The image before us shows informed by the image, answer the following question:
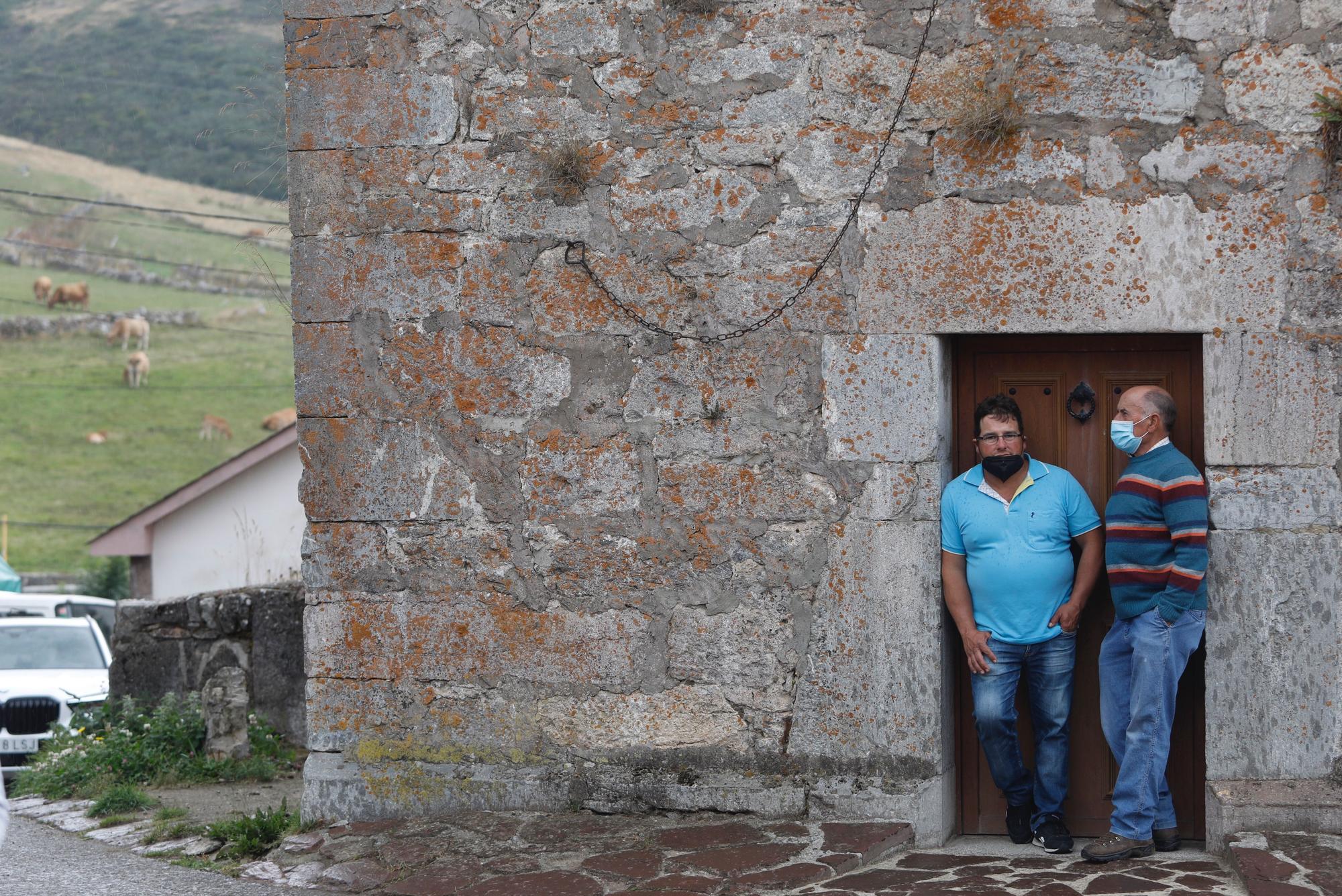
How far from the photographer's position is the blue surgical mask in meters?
4.61

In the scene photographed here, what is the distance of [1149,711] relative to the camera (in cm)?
452

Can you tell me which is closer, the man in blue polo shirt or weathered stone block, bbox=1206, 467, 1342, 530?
weathered stone block, bbox=1206, 467, 1342, 530

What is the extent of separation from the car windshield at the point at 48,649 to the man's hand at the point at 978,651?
8.36m

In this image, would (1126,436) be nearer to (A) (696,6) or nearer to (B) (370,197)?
(A) (696,6)

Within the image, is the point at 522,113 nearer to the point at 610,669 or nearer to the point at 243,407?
the point at 610,669

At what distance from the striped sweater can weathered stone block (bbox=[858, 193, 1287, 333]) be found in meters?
0.53

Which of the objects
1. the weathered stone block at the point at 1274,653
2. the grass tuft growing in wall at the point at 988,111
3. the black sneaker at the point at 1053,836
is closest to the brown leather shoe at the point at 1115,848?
the black sneaker at the point at 1053,836

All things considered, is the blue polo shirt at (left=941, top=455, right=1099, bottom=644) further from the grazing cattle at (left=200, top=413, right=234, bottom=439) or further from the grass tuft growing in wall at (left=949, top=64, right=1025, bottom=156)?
the grazing cattle at (left=200, top=413, right=234, bottom=439)

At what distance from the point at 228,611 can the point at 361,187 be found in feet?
11.1

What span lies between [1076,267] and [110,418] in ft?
135

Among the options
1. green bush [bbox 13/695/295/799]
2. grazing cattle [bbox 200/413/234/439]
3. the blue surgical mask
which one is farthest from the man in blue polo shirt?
grazing cattle [bbox 200/413/234/439]

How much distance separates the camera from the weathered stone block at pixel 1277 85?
179 inches

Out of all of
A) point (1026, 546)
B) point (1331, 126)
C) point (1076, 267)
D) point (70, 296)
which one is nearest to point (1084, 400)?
point (1076, 267)

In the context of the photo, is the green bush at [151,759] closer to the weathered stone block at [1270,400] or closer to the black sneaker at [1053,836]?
the black sneaker at [1053,836]
